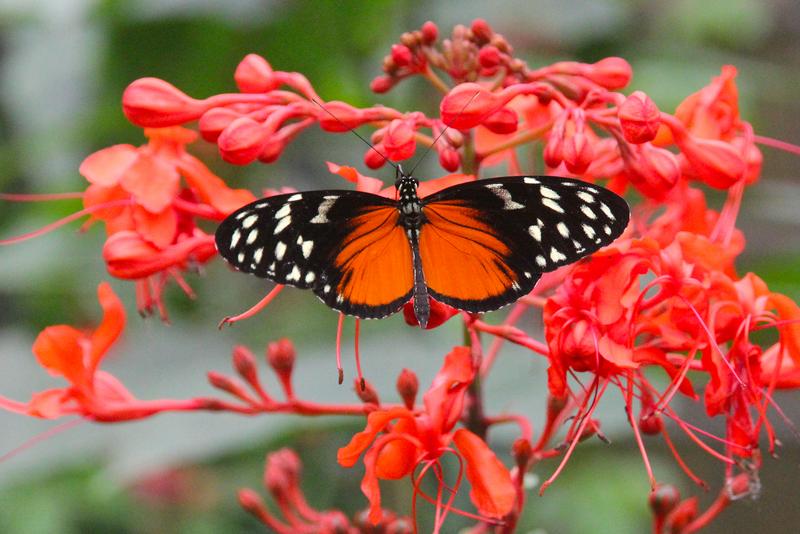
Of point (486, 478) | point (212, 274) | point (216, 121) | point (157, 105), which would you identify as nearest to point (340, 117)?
point (216, 121)

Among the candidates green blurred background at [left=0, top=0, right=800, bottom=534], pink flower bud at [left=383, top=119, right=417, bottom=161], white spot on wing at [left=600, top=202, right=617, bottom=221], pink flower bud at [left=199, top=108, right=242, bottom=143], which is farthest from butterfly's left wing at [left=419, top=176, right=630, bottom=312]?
green blurred background at [left=0, top=0, right=800, bottom=534]

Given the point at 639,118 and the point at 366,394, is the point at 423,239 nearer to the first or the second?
the point at 366,394

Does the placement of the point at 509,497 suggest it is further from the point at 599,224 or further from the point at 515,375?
the point at 515,375

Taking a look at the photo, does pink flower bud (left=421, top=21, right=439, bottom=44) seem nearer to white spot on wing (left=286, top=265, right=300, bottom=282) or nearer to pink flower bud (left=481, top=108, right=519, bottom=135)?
pink flower bud (left=481, top=108, right=519, bottom=135)

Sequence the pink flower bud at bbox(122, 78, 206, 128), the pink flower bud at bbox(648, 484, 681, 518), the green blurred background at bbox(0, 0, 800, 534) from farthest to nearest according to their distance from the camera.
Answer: the green blurred background at bbox(0, 0, 800, 534) → the pink flower bud at bbox(648, 484, 681, 518) → the pink flower bud at bbox(122, 78, 206, 128)

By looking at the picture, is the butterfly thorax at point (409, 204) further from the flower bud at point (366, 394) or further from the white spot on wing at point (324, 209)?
the flower bud at point (366, 394)

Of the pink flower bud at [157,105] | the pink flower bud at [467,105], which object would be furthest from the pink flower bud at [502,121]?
the pink flower bud at [157,105]
